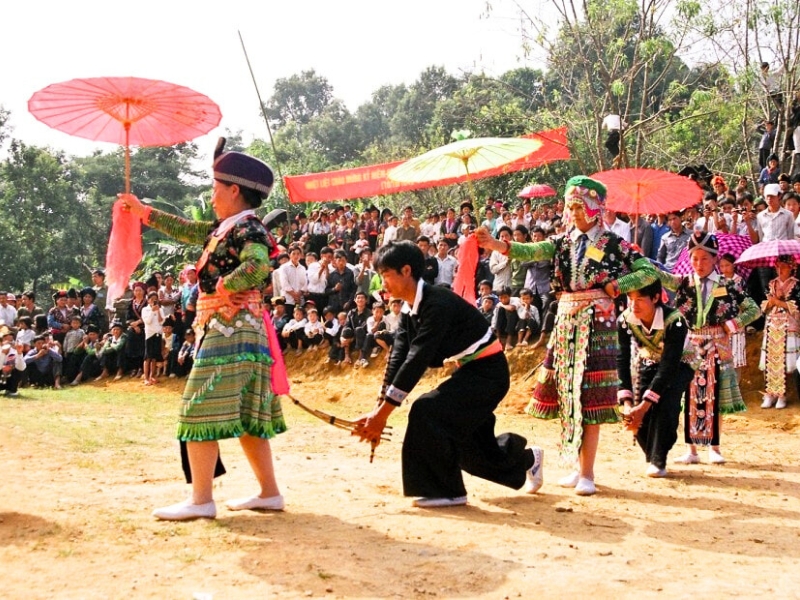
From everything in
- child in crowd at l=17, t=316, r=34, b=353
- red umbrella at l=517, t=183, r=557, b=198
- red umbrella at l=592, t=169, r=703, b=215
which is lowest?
child in crowd at l=17, t=316, r=34, b=353

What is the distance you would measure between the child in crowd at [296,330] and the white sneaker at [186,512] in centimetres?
1145

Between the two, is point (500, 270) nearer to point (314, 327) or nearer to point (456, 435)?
point (314, 327)

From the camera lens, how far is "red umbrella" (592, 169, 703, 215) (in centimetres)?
968

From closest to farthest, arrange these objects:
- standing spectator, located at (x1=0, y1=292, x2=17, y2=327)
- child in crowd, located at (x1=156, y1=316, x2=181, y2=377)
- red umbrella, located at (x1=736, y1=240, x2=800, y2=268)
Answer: red umbrella, located at (x1=736, y1=240, x2=800, y2=268) < child in crowd, located at (x1=156, y1=316, x2=181, y2=377) < standing spectator, located at (x1=0, y1=292, x2=17, y2=327)

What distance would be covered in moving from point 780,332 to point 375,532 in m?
7.82

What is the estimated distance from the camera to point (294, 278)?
659 inches

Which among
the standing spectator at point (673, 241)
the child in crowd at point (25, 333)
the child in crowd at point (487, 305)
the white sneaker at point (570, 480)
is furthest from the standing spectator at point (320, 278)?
the white sneaker at point (570, 480)

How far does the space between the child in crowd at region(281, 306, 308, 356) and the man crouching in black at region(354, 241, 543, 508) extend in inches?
431

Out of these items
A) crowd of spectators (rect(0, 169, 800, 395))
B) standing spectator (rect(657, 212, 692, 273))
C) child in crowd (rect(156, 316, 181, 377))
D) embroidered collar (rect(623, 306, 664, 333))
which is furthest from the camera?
child in crowd (rect(156, 316, 181, 377))

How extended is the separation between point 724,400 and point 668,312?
60.3 inches

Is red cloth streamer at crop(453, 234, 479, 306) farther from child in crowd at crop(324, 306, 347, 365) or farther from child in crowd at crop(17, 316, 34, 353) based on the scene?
child in crowd at crop(17, 316, 34, 353)

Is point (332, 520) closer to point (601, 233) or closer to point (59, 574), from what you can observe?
point (59, 574)

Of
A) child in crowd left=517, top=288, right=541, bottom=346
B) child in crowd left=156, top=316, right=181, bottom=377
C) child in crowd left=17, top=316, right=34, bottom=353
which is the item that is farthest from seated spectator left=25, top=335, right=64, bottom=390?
child in crowd left=517, top=288, right=541, bottom=346

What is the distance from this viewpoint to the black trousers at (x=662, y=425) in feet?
22.9
